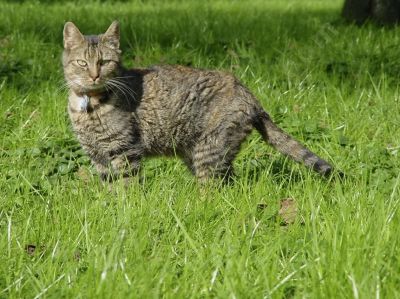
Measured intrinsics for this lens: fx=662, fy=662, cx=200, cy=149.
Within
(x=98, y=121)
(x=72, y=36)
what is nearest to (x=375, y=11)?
(x=72, y=36)

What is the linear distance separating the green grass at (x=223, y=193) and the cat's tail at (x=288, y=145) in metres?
0.08

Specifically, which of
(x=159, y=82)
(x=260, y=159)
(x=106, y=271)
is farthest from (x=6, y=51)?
(x=106, y=271)

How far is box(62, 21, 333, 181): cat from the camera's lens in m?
4.70

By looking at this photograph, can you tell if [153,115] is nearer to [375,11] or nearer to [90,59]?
[90,59]

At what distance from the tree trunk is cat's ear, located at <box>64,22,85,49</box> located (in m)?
5.54

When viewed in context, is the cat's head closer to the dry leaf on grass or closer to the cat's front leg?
the cat's front leg

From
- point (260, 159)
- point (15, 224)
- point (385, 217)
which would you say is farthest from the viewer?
point (260, 159)

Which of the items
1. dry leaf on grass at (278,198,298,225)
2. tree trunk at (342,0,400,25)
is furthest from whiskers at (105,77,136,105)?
tree trunk at (342,0,400,25)

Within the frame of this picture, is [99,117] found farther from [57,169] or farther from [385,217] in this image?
[385,217]

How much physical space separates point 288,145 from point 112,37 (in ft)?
5.07

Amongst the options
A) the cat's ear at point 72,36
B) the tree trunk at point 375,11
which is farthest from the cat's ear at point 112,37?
the tree trunk at point 375,11

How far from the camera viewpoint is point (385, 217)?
3.29m

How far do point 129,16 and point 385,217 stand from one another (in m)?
7.44

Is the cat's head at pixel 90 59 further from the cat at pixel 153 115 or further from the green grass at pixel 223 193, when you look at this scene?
the green grass at pixel 223 193
